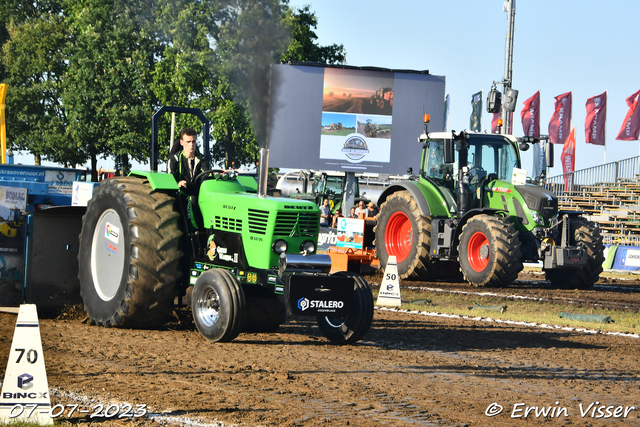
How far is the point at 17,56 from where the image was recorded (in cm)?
4150

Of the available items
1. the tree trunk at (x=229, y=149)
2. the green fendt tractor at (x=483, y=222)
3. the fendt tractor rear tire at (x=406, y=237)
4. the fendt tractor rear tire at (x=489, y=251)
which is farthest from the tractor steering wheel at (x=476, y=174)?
the tree trunk at (x=229, y=149)

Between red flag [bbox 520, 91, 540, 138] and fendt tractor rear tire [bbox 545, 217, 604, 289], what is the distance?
60.7 feet

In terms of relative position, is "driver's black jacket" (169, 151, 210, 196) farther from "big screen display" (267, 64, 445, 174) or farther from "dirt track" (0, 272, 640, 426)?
"big screen display" (267, 64, 445, 174)

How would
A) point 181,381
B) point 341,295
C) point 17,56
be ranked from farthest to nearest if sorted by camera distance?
point 17,56 → point 341,295 → point 181,381

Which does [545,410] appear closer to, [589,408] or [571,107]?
[589,408]

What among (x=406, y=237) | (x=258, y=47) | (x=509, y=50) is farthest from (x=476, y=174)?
(x=258, y=47)

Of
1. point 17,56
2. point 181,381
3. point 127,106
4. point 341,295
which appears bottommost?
point 181,381

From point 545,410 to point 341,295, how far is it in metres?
2.44

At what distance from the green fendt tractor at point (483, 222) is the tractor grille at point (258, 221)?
7.03 m

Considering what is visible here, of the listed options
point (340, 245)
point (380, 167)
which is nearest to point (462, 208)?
point (340, 245)

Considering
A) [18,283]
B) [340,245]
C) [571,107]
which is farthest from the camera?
[571,107]

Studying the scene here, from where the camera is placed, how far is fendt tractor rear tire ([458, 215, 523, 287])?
13466 millimetres

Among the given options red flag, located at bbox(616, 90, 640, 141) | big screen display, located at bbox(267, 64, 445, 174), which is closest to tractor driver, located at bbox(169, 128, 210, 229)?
big screen display, located at bbox(267, 64, 445, 174)

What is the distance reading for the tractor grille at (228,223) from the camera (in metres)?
7.60
